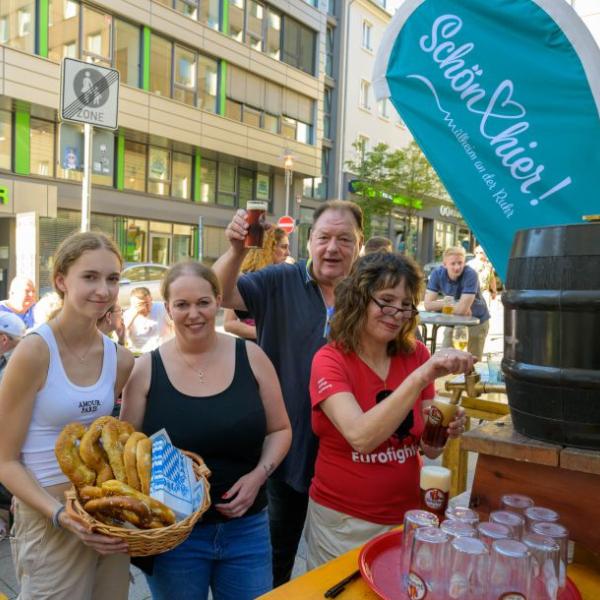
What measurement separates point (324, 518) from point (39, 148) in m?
18.4

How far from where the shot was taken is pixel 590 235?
1.37 m

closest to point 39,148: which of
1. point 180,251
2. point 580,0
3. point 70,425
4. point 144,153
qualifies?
point 144,153

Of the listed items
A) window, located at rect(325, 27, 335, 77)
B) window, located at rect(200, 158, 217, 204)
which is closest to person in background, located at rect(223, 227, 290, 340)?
window, located at rect(200, 158, 217, 204)

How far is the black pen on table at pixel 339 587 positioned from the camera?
1.40 meters

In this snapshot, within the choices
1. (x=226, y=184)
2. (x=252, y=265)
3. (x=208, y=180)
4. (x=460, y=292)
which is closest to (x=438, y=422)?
(x=252, y=265)

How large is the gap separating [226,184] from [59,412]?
Answer: 72.9 feet

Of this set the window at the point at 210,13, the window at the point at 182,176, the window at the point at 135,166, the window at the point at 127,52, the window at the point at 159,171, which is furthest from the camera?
the window at the point at 182,176

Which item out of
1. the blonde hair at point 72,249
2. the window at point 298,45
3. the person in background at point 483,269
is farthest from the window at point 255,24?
the blonde hair at point 72,249

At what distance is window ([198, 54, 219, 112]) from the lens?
21500mm

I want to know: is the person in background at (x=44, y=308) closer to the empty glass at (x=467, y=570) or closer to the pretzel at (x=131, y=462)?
the pretzel at (x=131, y=462)

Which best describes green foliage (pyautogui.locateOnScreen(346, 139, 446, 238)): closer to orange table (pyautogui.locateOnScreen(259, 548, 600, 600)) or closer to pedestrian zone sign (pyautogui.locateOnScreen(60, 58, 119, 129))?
pedestrian zone sign (pyautogui.locateOnScreen(60, 58, 119, 129))

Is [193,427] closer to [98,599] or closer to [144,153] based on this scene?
[98,599]

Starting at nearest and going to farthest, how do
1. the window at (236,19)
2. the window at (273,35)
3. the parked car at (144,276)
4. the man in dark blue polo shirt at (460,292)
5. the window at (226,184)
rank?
1. the man in dark blue polo shirt at (460,292)
2. the parked car at (144,276)
3. the window at (236,19)
4. the window at (226,184)
5. the window at (273,35)

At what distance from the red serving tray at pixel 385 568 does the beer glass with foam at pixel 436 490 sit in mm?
181
